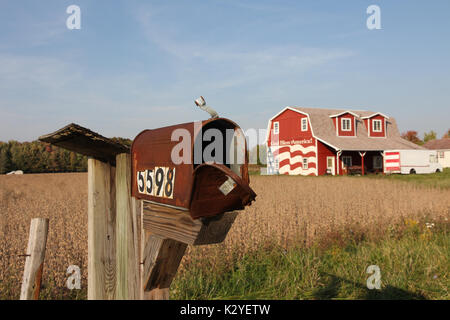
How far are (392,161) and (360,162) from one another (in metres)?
2.29

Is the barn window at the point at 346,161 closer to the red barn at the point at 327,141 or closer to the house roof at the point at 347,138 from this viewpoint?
the red barn at the point at 327,141

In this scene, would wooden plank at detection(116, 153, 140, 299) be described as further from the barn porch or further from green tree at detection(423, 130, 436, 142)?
green tree at detection(423, 130, 436, 142)

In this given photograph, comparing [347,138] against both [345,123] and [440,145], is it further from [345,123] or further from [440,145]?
[440,145]

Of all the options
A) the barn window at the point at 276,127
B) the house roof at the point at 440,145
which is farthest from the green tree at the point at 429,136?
the barn window at the point at 276,127

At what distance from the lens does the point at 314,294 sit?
3.72 m

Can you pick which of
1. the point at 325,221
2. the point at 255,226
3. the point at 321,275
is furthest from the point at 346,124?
the point at 321,275

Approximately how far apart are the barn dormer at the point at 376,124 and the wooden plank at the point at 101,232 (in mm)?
28919

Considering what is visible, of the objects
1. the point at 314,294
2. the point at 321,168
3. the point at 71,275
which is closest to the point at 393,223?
the point at 314,294

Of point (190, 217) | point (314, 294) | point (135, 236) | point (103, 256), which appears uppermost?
point (190, 217)

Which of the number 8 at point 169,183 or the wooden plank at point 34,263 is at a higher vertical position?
the number 8 at point 169,183

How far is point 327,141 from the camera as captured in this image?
24.8 m

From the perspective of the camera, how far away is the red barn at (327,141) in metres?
25.3
